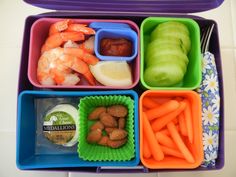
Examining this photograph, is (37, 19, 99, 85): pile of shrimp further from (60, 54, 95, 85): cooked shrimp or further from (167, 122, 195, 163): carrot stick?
(167, 122, 195, 163): carrot stick

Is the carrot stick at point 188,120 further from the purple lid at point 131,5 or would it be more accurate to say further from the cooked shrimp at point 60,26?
the cooked shrimp at point 60,26

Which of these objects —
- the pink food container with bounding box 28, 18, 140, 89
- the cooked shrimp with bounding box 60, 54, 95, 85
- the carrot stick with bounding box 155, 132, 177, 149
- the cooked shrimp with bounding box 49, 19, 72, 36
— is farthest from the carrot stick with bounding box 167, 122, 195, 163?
the cooked shrimp with bounding box 49, 19, 72, 36

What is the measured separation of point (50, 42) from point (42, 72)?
0.08 meters

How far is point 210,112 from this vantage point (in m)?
0.75

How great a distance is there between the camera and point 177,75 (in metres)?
0.74

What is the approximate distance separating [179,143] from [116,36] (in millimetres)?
301

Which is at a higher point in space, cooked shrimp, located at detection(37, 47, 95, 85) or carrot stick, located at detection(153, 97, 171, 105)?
cooked shrimp, located at detection(37, 47, 95, 85)

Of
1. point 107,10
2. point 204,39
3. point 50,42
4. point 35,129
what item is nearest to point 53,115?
point 35,129

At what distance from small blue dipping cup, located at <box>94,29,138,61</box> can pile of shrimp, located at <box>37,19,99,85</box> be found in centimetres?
2

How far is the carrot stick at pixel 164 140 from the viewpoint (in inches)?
30.1

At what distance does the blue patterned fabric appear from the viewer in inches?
29.3

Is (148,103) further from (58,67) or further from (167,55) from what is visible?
(58,67)

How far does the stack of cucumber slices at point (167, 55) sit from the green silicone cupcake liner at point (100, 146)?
85mm

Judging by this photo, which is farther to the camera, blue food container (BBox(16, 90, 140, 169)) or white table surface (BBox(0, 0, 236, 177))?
white table surface (BBox(0, 0, 236, 177))
